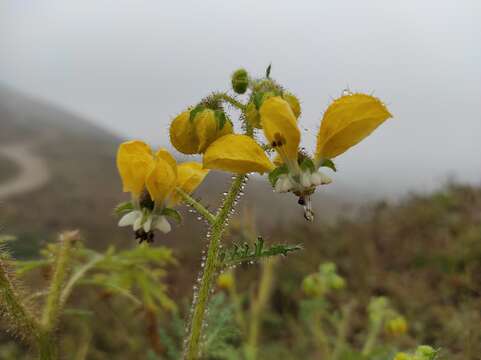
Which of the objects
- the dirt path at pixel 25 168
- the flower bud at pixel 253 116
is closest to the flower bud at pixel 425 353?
the flower bud at pixel 253 116

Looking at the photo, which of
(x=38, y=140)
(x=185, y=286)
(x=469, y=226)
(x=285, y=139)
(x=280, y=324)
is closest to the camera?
(x=285, y=139)

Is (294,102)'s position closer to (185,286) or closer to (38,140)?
(185,286)

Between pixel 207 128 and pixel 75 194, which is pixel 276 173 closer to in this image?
pixel 207 128

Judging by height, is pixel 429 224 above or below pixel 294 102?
above

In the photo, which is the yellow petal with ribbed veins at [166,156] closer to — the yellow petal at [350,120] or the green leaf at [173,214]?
the green leaf at [173,214]

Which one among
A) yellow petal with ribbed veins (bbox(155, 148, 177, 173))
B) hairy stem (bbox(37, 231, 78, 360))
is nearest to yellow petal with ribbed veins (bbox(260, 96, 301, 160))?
yellow petal with ribbed veins (bbox(155, 148, 177, 173))

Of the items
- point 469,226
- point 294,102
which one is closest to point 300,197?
point 294,102

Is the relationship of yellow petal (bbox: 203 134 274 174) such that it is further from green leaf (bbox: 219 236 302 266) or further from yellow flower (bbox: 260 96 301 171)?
green leaf (bbox: 219 236 302 266)
